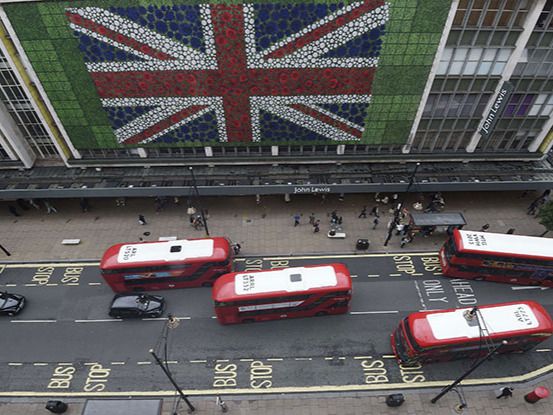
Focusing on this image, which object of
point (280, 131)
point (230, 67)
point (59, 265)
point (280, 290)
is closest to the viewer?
point (280, 290)

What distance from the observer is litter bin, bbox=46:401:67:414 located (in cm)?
2195

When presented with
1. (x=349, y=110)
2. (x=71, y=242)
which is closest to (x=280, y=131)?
(x=349, y=110)

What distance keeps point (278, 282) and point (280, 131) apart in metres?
15.0

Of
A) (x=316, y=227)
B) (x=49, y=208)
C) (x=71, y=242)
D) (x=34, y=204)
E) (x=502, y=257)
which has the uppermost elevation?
(x=34, y=204)

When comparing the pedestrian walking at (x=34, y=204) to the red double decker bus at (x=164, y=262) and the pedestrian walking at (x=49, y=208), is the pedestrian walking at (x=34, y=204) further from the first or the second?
the red double decker bus at (x=164, y=262)

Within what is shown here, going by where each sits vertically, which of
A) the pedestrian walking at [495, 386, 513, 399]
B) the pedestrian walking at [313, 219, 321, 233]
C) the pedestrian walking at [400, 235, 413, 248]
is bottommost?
the pedestrian walking at [495, 386, 513, 399]

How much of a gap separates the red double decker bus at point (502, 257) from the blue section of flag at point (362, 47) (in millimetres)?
15612

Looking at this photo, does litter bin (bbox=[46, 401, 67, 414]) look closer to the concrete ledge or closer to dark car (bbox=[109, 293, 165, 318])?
dark car (bbox=[109, 293, 165, 318])

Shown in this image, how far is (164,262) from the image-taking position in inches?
1016

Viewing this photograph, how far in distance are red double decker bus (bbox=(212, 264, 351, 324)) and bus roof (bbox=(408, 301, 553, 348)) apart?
17.0ft

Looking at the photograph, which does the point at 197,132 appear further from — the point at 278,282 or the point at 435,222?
the point at 435,222

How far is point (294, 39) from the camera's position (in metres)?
27.1

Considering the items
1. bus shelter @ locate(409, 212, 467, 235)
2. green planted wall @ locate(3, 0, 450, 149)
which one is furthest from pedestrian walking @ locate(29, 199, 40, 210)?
bus shelter @ locate(409, 212, 467, 235)

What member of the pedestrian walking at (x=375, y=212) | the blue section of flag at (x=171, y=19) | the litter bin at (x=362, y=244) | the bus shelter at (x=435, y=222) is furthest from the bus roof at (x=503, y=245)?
the blue section of flag at (x=171, y=19)
